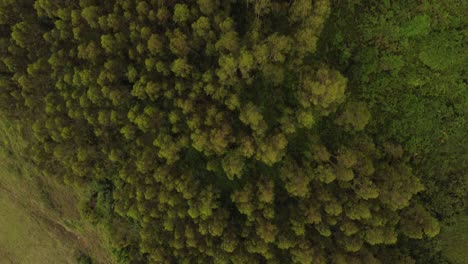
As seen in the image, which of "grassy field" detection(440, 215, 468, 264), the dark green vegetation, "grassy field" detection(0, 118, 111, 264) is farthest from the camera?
"grassy field" detection(0, 118, 111, 264)

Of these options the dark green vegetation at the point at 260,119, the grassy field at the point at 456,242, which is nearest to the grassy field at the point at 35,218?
the dark green vegetation at the point at 260,119

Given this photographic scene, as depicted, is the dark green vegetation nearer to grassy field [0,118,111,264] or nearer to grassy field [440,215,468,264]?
grassy field [440,215,468,264]

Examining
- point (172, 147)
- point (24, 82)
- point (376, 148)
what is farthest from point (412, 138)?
point (24, 82)

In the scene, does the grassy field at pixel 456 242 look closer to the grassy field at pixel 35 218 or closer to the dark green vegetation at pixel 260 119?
the dark green vegetation at pixel 260 119

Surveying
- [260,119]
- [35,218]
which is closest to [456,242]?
[260,119]

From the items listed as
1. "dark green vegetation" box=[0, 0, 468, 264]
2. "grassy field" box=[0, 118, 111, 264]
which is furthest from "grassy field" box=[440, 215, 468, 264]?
"grassy field" box=[0, 118, 111, 264]

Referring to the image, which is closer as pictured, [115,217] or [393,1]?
[393,1]

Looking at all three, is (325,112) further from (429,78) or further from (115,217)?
(115,217)
